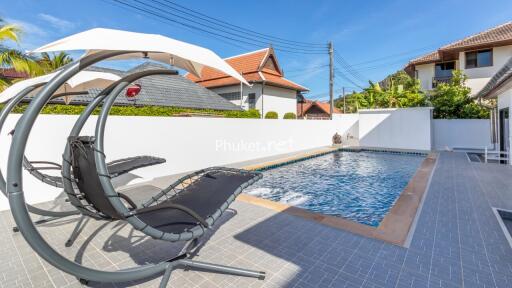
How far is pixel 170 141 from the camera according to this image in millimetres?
8656

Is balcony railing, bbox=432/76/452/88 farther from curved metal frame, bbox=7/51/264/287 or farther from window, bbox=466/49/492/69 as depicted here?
curved metal frame, bbox=7/51/264/287

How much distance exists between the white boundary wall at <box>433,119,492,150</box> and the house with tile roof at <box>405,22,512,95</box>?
618 centimetres

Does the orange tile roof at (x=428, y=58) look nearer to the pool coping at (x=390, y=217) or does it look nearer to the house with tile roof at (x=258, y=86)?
the house with tile roof at (x=258, y=86)

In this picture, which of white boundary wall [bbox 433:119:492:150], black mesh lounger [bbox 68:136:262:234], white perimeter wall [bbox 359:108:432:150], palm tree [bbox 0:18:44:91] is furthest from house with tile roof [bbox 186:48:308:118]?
black mesh lounger [bbox 68:136:262:234]

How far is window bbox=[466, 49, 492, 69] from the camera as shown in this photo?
20188 millimetres

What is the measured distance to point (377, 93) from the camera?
21000mm

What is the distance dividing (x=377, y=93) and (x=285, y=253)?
21006 mm

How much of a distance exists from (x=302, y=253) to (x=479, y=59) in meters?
26.2

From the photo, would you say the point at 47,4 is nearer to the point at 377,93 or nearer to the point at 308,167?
the point at 308,167

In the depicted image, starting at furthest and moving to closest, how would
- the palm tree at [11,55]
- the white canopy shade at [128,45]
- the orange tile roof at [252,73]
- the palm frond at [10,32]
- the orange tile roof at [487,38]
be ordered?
the orange tile roof at [252,73] → the orange tile roof at [487,38] → the palm tree at [11,55] → the palm frond at [10,32] → the white canopy shade at [128,45]

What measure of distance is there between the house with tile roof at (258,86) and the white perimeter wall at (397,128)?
29.5 ft

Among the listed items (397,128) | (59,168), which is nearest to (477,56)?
(397,128)

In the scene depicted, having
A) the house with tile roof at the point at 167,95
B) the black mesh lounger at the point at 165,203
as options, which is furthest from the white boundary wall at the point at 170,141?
the house with tile roof at the point at 167,95

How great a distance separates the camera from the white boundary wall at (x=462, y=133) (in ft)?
49.6
